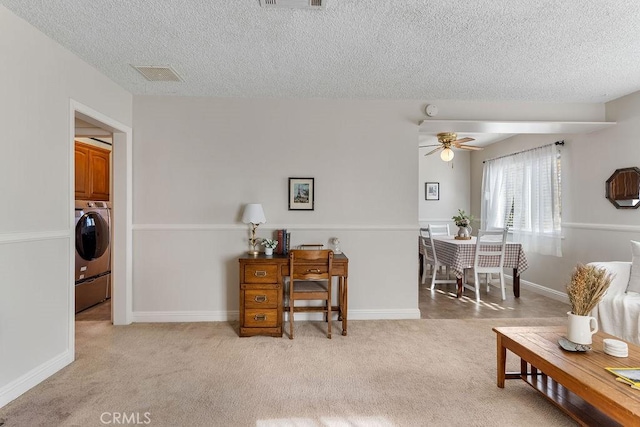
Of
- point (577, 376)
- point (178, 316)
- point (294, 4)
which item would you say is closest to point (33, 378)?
point (178, 316)

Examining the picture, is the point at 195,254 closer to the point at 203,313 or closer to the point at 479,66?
the point at 203,313

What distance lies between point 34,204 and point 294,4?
7.10 feet

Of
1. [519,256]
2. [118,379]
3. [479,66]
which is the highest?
[479,66]

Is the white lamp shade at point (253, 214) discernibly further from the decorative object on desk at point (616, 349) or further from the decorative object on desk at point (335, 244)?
the decorative object on desk at point (616, 349)

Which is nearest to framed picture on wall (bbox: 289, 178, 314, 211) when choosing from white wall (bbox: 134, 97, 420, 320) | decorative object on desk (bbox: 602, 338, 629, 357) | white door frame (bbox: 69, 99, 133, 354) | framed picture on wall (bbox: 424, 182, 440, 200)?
white wall (bbox: 134, 97, 420, 320)

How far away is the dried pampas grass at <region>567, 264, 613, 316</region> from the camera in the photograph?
72.7 inches

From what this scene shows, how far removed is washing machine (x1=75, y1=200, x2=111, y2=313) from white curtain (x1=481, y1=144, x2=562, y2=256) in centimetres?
586

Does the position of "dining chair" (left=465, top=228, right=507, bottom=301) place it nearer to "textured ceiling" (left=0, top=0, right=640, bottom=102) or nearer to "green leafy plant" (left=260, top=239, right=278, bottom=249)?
"textured ceiling" (left=0, top=0, right=640, bottom=102)

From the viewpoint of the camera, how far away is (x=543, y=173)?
4.76 m

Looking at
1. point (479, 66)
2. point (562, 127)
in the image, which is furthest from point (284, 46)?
point (562, 127)

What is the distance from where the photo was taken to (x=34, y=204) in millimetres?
2254

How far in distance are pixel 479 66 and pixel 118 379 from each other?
3.70 metres

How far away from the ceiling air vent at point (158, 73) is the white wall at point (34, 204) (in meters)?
0.45

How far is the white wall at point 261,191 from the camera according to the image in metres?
3.54
